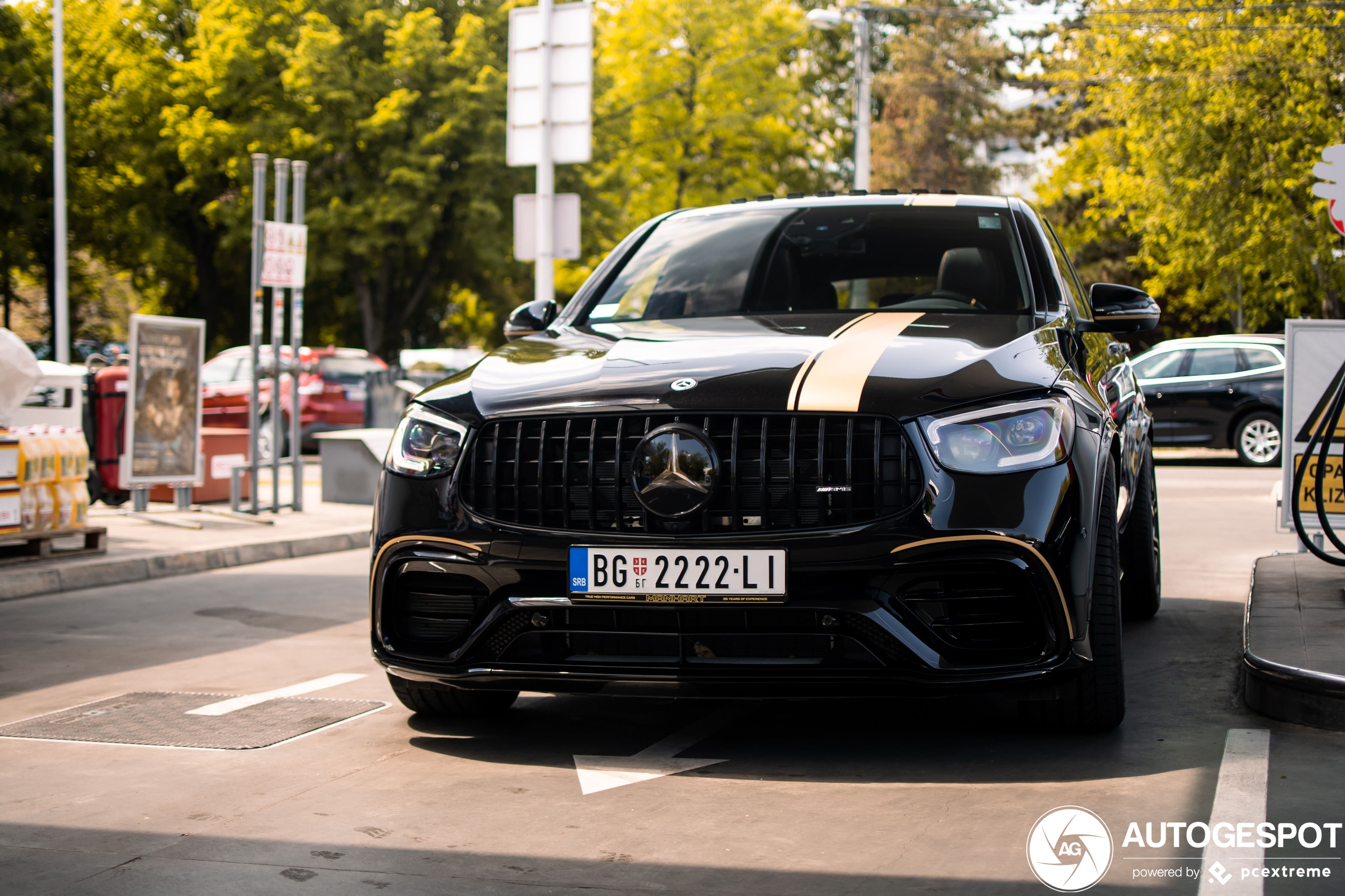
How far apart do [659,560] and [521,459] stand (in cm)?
51

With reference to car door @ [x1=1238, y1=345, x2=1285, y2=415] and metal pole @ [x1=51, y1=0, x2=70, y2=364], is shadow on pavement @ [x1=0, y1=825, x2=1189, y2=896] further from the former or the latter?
metal pole @ [x1=51, y1=0, x2=70, y2=364]

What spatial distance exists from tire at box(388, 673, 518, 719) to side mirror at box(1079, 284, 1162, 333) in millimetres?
2332

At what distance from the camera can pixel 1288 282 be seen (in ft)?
100

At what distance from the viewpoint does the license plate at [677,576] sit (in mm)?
3965

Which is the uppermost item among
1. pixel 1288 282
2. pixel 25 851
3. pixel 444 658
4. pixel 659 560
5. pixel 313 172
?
pixel 313 172

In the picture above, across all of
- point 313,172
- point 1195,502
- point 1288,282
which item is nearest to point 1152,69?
point 1288,282

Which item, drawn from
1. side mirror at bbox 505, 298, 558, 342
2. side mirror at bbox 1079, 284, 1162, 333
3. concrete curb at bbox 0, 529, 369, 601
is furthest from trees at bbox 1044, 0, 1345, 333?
side mirror at bbox 505, 298, 558, 342

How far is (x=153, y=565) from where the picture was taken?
957cm

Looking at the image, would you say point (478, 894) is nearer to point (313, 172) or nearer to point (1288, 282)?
point (1288, 282)

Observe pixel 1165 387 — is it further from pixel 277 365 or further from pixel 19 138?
pixel 19 138

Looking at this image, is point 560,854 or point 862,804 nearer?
point 560,854

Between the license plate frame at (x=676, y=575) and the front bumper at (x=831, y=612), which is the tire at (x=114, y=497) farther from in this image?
the license plate frame at (x=676, y=575)

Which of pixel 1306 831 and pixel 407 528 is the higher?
pixel 407 528

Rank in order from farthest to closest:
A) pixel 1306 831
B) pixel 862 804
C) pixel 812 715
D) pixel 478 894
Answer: pixel 812 715, pixel 862 804, pixel 1306 831, pixel 478 894
